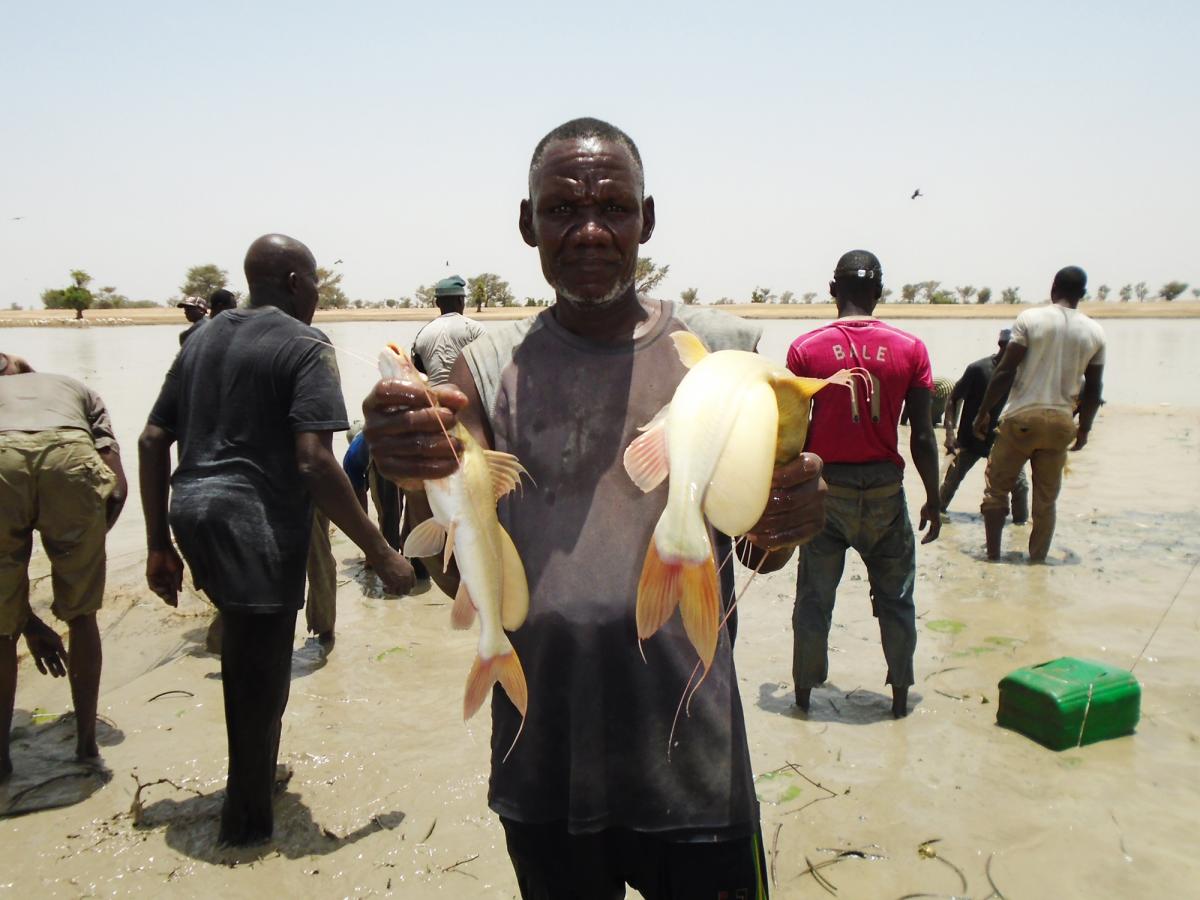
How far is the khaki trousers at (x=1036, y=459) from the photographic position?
6277 mm

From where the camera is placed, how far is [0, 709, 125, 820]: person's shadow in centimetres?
349

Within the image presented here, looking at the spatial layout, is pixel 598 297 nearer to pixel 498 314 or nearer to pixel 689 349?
pixel 689 349

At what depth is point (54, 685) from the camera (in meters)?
4.75

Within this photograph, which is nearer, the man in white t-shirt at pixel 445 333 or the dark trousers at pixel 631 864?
the dark trousers at pixel 631 864

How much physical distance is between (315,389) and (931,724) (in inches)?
138

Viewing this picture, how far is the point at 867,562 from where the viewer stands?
418 centimetres

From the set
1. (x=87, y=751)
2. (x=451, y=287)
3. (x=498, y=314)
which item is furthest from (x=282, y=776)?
(x=498, y=314)

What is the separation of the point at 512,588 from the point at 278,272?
7.34 ft

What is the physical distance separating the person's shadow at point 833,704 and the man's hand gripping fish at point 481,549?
3.06 m

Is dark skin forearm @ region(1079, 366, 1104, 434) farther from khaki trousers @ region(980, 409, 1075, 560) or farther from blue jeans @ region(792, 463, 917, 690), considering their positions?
blue jeans @ region(792, 463, 917, 690)

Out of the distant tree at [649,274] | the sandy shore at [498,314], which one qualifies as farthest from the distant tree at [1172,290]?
the distant tree at [649,274]

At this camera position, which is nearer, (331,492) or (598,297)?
(598,297)

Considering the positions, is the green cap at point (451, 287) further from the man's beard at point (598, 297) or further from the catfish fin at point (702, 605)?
the catfish fin at point (702, 605)

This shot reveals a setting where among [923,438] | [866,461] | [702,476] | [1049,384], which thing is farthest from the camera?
[1049,384]
